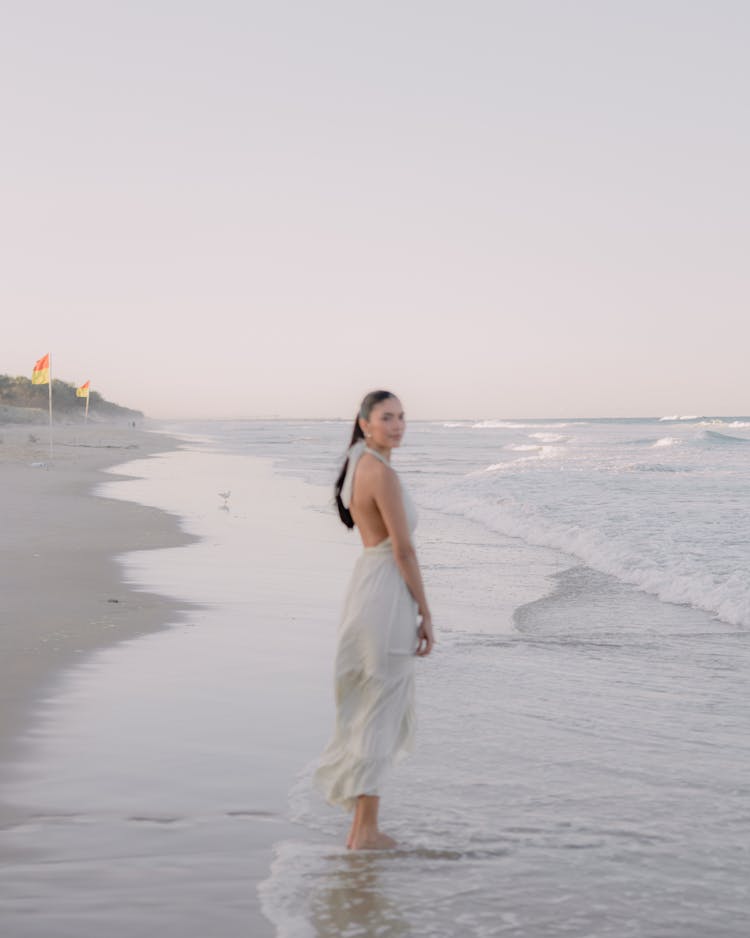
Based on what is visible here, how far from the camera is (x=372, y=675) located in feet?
12.9

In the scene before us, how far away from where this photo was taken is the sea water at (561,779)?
3.45 metres

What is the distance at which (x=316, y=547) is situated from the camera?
527 inches

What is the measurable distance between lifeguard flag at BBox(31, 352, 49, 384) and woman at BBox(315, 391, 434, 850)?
26.6m

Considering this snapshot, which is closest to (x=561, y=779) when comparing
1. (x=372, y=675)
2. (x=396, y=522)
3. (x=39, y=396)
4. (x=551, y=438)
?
(x=372, y=675)

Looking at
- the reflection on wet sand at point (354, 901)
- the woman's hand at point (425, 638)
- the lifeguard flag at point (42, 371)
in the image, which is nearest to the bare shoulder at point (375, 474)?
the woman's hand at point (425, 638)

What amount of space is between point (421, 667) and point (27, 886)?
12.6 ft

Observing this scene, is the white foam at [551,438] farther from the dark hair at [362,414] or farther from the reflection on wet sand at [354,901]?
the reflection on wet sand at [354,901]

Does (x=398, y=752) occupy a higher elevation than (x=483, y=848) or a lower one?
higher

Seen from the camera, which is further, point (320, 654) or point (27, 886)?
point (320, 654)

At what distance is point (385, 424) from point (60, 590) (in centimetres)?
615

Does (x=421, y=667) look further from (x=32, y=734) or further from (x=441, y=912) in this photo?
(x=441, y=912)

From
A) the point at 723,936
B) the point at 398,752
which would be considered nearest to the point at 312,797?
the point at 398,752

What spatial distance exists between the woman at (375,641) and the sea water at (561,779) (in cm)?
30

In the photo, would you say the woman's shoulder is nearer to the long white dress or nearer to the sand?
the long white dress
